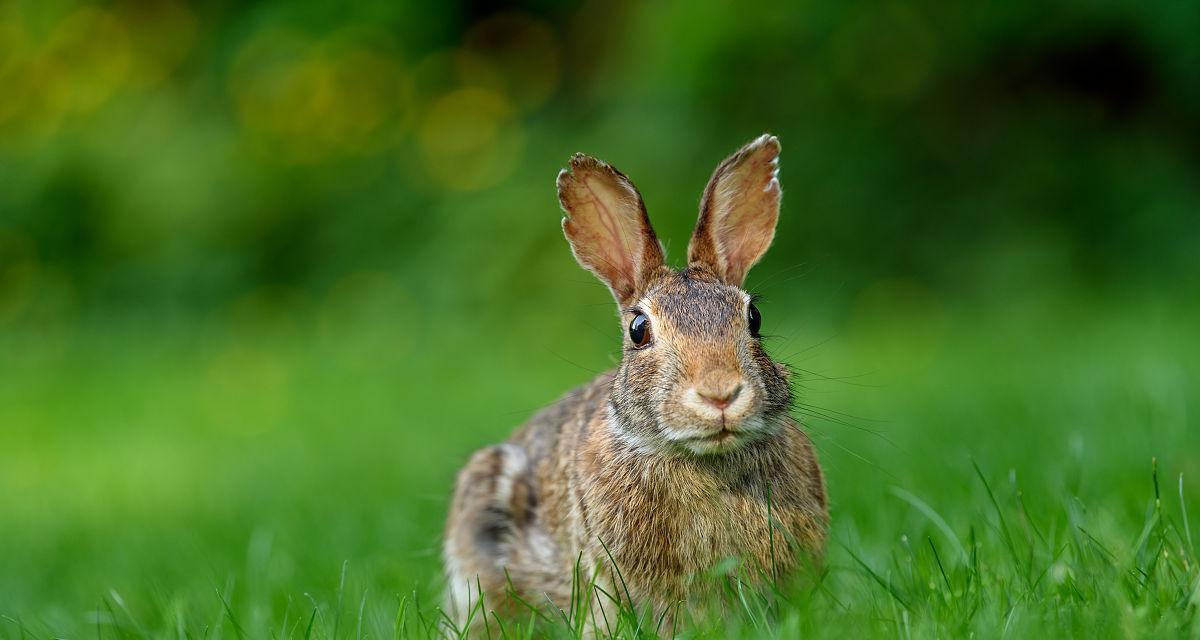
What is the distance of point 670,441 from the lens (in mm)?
2826

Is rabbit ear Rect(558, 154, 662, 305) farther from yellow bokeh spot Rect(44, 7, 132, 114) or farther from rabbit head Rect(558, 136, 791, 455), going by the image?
yellow bokeh spot Rect(44, 7, 132, 114)

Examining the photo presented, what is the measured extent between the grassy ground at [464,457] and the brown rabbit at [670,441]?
0.60 ft

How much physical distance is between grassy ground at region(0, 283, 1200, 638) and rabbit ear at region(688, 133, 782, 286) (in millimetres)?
427

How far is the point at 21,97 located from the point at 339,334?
417cm

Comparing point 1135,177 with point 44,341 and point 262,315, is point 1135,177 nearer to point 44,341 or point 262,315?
point 262,315

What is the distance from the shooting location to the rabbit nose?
2.71m

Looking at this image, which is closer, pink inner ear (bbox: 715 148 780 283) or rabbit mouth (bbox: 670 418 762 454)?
rabbit mouth (bbox: 670 418 762 454)

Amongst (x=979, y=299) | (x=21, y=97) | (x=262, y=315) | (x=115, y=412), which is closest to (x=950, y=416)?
(x=979, y=299)

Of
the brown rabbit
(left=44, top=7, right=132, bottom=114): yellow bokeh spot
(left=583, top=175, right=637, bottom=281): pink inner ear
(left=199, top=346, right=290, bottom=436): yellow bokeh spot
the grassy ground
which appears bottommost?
(left=199, top=346, right=290, bottom=436): yellow bokeh spot

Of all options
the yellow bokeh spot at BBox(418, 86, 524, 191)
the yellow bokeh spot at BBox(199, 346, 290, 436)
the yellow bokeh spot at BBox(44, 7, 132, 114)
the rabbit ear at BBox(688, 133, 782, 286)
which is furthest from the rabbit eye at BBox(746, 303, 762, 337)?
the yellow bokeh spot at BBox(44, 7, 132, 114)

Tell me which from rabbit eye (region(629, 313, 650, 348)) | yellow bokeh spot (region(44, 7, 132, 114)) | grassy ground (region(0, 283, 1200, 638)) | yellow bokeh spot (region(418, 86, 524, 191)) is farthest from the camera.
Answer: yellow bokeh spot (region(44, 7, 132, 114))

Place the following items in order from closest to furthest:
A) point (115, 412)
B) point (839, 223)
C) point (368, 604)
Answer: point (368, 604) < point (115, 412) < point (839, 223)

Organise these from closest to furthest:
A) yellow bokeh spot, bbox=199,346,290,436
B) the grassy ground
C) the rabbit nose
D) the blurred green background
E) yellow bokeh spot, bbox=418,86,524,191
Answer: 1. the rabbit nose
2. the grassy ground
3. the blurred green background
4. yellow bokeh spot, bbox=199,346,290,436
5. yellow bokeh spot, bbox=418,86,524,191

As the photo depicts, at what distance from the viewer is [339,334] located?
10.6 m
